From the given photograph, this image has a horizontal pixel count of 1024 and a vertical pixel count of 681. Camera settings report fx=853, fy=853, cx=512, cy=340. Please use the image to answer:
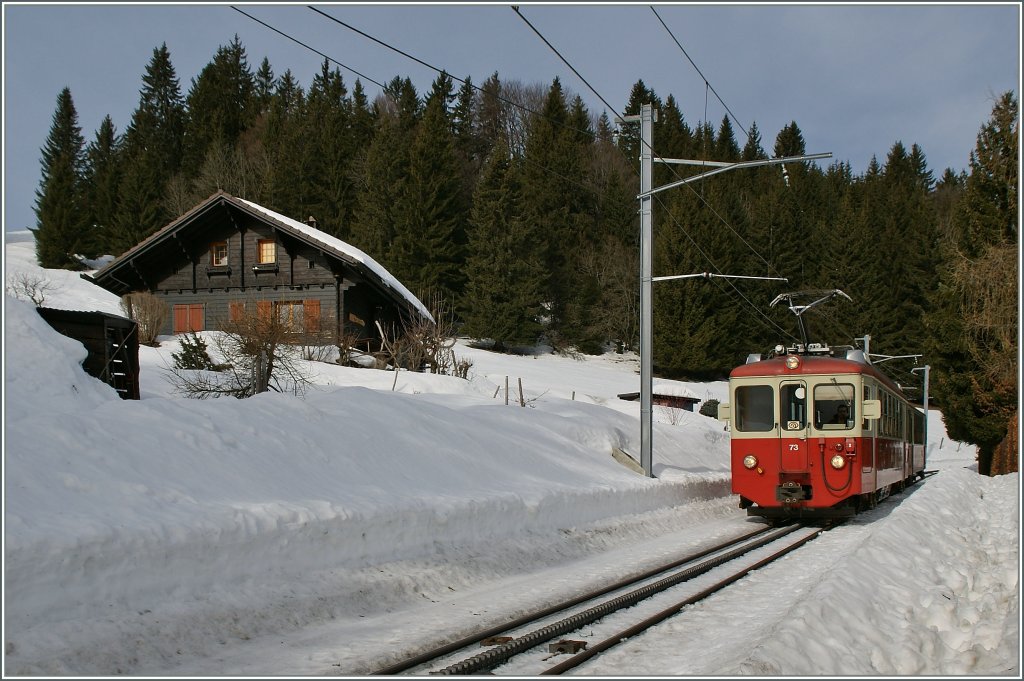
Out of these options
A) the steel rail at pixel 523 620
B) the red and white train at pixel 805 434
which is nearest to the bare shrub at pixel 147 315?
the red and white train at pixel 805 434

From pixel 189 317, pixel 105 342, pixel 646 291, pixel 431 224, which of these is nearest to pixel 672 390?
pixel 431 224

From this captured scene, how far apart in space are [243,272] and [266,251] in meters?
1.39

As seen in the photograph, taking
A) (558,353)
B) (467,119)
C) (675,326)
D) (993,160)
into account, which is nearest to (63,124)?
(467,119)

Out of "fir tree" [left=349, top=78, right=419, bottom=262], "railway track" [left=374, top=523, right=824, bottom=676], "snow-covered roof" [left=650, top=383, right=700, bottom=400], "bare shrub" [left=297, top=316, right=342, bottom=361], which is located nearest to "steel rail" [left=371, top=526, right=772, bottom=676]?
"railway track" [left=374, top=523, right=824, bottom=676]

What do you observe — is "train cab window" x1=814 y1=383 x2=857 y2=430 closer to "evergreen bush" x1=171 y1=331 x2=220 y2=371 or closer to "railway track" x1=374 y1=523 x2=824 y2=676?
"railway track" x1=374 y1=523 x2=824 y2=676

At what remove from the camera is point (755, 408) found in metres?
14.8

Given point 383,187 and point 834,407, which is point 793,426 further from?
point 383,187

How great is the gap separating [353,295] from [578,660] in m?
33.0

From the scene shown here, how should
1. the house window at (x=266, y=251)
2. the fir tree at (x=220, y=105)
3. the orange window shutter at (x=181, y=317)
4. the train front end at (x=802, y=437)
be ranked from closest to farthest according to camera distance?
the train front end at (x=802, y=437)
the house window at (x=266, y=251)
the orange window shutter at (x=181, y=317)
the fir tree at (x=220, y=105)

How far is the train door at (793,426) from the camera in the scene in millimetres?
14234

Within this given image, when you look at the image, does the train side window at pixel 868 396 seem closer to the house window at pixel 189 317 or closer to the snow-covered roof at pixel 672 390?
the snow-covered roof at pixel 672 390

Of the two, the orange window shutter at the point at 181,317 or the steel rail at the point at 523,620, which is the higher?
the orange window shutter at the point at 181,317

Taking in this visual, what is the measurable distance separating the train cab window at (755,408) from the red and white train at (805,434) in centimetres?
2

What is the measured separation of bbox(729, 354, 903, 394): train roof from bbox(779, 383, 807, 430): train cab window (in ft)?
0.84
